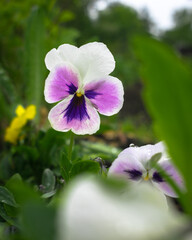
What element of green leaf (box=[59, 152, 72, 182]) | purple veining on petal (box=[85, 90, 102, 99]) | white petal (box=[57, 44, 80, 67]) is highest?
white petal (box=[57, 44, 80, 67])

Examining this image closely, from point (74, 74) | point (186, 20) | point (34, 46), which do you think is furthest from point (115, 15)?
point (74, 74)

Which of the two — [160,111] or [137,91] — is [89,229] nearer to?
[160,111]

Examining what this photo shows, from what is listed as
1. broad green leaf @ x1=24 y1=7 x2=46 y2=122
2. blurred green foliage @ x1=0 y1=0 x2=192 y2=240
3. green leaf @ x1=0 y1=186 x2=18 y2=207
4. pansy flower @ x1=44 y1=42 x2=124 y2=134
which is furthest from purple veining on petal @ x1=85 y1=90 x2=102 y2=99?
broad green leaf @ x1=24 y1=7 x2=46 y2=122

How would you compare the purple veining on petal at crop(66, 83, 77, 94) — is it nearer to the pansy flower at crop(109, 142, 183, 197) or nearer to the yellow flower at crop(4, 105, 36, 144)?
the pansy flower at crop(109, 142, 183, 197)

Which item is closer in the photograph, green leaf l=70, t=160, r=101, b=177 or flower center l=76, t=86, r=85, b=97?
green leaf l=70, t=160, r=101, b=177

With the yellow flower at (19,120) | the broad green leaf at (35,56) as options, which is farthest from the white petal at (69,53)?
the broad green leaf at (35,56)

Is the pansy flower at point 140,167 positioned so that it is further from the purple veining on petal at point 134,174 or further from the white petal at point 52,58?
the white petal at point 52,58
